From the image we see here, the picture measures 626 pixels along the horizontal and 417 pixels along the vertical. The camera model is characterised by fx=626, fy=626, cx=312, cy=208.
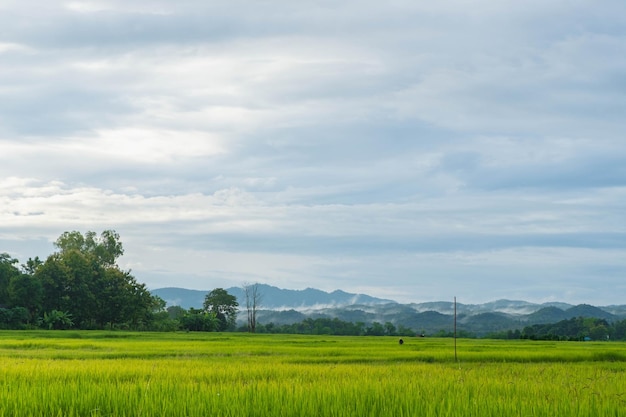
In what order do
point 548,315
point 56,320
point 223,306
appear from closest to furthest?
point 56,320 < point 223,306 < point 548,315

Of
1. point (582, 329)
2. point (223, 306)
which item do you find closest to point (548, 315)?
point (582, 329)

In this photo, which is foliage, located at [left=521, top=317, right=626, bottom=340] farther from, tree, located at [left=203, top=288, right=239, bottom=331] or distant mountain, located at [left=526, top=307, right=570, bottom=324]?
distant mountain, located at [left=526, top=307, right=570, bottom=324]

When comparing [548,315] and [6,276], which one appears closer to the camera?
[6,276]

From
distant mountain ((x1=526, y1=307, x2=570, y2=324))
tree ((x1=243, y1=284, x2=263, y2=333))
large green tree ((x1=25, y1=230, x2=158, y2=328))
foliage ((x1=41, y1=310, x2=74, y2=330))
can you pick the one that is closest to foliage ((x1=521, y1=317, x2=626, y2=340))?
tree ((x1=243, y1=284, x2=263, y2=333))

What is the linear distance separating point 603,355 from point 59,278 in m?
42.5

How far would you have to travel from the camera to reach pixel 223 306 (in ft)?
233

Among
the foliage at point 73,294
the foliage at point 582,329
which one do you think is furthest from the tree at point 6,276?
the foliage at point 582,329

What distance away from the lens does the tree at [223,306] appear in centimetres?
7021

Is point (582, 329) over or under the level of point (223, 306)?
under

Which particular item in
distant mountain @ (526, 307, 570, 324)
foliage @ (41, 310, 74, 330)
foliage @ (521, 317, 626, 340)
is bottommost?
distant mountain @ (526, 307, 570, 324)

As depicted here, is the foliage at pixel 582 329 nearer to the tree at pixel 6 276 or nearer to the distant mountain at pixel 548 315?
the tree at pixel 6 276

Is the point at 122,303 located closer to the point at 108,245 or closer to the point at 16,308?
the point at 16,308

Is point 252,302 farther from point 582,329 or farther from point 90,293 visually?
point 582,329

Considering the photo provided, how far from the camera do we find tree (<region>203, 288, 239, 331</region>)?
7021cm
